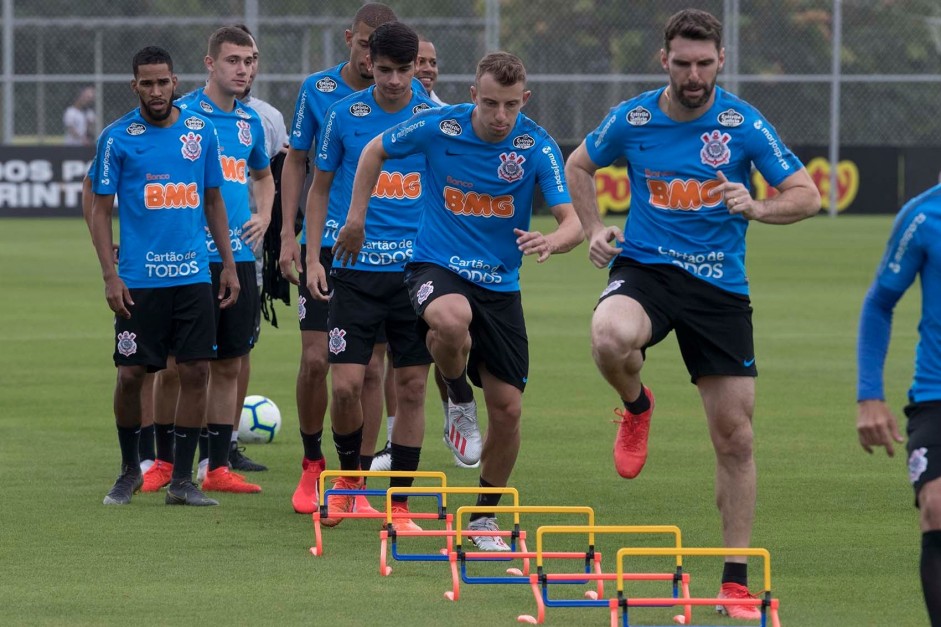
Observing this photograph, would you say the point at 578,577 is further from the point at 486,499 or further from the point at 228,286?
the point at 228,286

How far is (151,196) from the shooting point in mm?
8820

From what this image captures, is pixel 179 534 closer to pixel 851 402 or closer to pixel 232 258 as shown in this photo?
pixel 232 258

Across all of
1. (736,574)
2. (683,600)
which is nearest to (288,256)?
(736,574)

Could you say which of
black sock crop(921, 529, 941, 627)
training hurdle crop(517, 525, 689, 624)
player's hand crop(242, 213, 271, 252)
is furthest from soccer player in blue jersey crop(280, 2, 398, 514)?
black sock crop(921, 529, 941, 627)

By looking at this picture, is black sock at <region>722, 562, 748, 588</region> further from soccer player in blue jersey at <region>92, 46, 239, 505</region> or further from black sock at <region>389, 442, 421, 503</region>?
soccer player in blue jersey at <region>92, 46, 239, 505</region>

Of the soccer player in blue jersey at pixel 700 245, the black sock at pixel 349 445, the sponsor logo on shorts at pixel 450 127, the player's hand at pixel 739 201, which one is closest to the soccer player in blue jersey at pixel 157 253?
the black sock at pixel 349 445

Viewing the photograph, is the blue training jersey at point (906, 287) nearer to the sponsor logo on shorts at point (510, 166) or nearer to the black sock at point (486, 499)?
the sponsor logo on shorts at point (510, 166)

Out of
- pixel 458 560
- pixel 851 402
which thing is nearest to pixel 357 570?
pixel 458 560

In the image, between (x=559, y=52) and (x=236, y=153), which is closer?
(x=236, y=153)

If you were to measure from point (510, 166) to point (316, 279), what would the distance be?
1327 millimetres

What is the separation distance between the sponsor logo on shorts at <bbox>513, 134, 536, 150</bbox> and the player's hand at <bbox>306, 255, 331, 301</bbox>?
1.32 meters

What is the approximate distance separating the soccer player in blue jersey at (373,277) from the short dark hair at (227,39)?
1.25 meters

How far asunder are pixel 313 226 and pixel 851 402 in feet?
18.3

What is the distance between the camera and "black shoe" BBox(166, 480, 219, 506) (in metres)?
8.79
